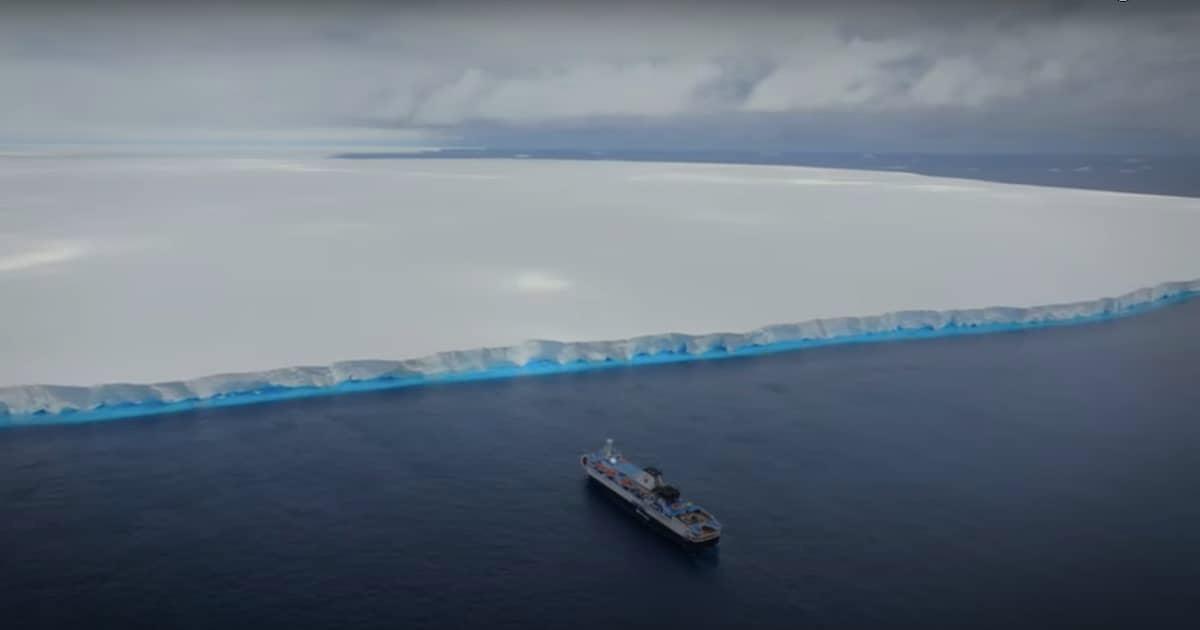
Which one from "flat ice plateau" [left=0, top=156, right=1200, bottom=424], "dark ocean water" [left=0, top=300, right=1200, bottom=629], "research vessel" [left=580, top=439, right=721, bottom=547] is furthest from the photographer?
"flat ice plateau" [left=0, top=156, right=1200, bottom=424]

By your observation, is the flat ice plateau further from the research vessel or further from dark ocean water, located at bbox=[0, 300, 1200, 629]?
the research vessel

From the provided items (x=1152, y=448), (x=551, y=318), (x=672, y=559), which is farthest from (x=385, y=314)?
(x=1152, y=448)

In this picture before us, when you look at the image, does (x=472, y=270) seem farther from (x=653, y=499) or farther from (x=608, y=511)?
(x=653, y=499)

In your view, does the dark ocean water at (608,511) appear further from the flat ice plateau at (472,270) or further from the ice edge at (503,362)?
the flat ice plateau at (472,270)

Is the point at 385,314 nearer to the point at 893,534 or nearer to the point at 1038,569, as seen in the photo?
the point at 893,534

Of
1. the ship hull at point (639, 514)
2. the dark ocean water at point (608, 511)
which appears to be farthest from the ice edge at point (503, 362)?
the ship hull at point (639, 514)

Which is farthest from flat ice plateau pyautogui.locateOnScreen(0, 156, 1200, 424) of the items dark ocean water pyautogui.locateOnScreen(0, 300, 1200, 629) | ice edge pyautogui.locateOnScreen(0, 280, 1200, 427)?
dark ocean water pyautogui.locateOnScreen(0, 300, 1200, 629)
